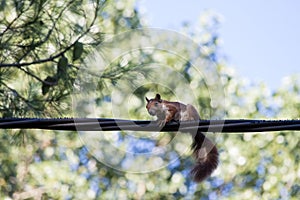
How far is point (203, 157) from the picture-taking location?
10.5ft

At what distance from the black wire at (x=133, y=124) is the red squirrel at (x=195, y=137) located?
1.67 ft

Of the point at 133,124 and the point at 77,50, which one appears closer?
the point at 133,124

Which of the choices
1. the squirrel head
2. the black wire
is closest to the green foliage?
the squirrel head

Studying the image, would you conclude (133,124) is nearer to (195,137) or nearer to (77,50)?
(195,137)

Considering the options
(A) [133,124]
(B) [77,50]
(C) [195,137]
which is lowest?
(A) [133,124]

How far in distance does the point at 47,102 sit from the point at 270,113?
4734 mm

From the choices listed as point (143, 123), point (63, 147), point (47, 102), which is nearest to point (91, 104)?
point (47, 102)

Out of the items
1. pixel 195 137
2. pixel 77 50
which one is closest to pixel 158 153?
pixel 77 50

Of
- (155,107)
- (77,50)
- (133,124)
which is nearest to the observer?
(133,124)

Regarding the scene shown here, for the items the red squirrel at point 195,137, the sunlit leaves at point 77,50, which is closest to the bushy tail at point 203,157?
the red squirrel at point 195,137

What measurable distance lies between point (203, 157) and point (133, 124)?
88 cm

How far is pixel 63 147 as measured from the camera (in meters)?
7.68

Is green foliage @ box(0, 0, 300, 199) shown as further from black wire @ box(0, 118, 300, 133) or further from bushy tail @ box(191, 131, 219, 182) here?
black wire @ box(0, 118, 300, 133)

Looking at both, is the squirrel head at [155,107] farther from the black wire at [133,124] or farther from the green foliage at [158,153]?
the green foliage at [158,153]
